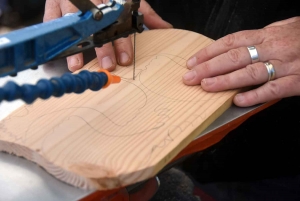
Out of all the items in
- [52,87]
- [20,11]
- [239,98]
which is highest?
[52,87]

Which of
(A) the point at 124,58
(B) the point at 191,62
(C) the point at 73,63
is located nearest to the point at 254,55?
(B) the point at 191,62

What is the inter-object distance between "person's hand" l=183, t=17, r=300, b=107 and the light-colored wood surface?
0.09 ft

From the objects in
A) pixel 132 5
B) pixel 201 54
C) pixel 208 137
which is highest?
pixel 132 5

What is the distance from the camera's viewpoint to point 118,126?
756 mm

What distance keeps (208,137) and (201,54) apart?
0.67 ft

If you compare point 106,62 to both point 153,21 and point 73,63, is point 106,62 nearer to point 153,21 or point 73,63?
point 73,63

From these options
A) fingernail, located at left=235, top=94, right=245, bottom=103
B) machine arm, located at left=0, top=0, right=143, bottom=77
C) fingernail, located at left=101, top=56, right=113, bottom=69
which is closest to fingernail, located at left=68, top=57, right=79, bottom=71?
fingernail, located at left=101, top=56, right=113, bottom=69

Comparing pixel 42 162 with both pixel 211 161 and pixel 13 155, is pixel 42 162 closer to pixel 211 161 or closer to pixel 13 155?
pixel 13 155

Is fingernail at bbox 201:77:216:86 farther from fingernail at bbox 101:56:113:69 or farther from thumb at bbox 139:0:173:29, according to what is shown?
thumb at bbox 139:0:173:29

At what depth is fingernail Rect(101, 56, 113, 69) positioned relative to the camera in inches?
36.3

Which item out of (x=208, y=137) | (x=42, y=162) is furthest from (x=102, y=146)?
(x=208, y=137)

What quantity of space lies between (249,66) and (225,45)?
87 mm

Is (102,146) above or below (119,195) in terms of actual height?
above

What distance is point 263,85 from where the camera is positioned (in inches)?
34.7
